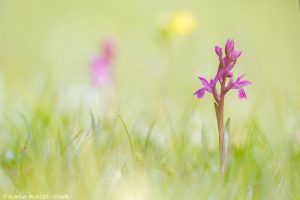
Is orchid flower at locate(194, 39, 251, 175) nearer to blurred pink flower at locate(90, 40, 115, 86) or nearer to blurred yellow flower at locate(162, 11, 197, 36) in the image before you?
blurred pink flower at locate(90, 40, 115, 86)

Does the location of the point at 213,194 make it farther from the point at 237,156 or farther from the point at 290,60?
the point at 290,60

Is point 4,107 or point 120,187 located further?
point 4,107

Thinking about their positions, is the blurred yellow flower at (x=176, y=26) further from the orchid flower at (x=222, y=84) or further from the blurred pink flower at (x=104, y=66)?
the orchid flower at (x=222, y=84)

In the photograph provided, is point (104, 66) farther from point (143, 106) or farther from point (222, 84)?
point (222, 84)

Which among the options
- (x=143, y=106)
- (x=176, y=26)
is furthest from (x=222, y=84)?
(x=176, y=26)

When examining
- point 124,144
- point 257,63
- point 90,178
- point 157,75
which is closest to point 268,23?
point 257,63

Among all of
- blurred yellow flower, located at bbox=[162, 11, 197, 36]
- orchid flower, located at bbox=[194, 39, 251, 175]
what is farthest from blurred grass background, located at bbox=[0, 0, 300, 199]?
orchid flower, located at bbox=[194, 39, 251, 175]

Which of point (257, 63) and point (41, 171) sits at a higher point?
point (257, 63)
